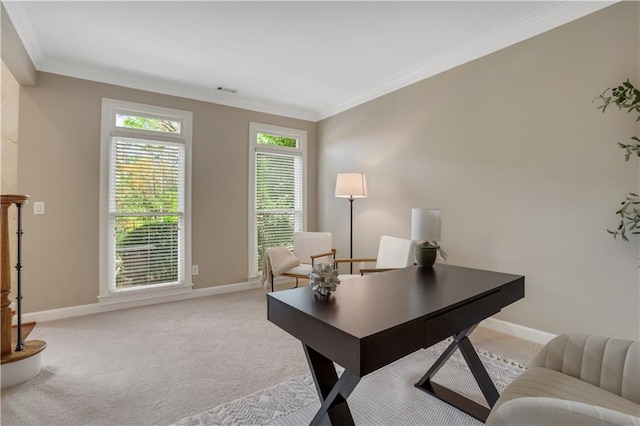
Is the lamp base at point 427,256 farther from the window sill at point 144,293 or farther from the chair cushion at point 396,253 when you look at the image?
the window sill at point 144,293

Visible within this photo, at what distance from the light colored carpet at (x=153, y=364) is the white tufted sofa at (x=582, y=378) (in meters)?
1.21

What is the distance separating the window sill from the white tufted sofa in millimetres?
3759

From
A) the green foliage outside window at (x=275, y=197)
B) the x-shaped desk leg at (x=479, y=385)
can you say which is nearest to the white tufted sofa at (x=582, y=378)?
the x-shaped desk leg at (x=479, y=385)

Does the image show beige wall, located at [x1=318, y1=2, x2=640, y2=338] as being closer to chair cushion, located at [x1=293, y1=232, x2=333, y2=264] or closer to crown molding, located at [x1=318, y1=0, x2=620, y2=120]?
crown molding, located at [x1=318, y1=0, x2=620, y2=120]

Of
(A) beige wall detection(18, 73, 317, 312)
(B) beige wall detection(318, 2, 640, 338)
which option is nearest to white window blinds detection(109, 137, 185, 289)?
(A) beige wall detection(18, 73, 317, 312)

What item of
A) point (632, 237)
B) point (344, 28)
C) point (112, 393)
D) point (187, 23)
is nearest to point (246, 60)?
point (187, 23)

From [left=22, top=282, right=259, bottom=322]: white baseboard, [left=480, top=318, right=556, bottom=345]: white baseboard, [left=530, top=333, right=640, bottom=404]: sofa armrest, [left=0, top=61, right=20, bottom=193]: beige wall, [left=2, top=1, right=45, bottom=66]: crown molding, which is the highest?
[left=2, top=1, right=45, bottom=66]: crown molding

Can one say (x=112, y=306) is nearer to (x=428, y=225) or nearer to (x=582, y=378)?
(x=428, y=225)

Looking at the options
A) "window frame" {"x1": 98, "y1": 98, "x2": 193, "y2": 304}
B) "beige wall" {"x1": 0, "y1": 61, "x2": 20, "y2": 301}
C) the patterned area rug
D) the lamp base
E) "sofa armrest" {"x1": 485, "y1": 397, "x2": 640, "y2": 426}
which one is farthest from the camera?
"window frame" {"x1": 98, "y1": 98, "x2": 193, "y2": 304}

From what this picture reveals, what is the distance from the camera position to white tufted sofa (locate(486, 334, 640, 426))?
3.71ft

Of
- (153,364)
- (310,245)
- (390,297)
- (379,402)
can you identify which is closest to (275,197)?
(310,245)

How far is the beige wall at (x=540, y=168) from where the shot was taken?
7.54ft

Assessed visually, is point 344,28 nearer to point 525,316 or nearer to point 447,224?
point 447,224

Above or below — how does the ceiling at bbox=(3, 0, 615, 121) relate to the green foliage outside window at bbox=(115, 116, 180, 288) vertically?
above
